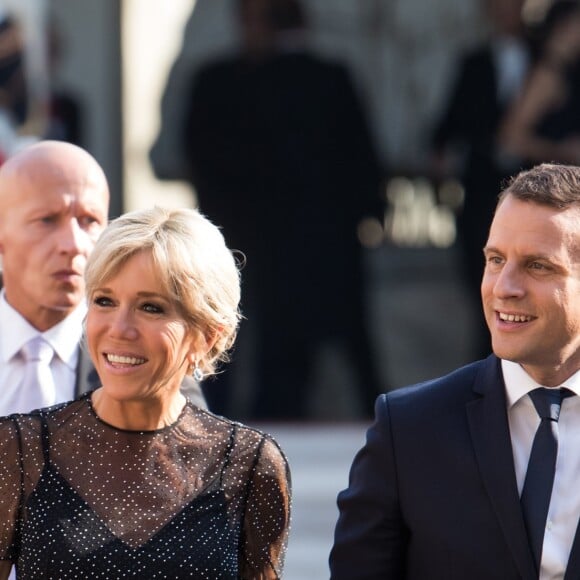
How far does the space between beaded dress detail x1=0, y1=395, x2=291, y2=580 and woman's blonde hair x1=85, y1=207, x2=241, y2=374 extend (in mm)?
205

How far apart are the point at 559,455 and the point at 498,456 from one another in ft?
0.37

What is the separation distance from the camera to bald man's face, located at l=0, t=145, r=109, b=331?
3.69 m

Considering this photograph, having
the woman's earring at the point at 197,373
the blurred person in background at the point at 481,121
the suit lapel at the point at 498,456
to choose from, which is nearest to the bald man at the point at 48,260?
the woman's earring at the point at 197,373

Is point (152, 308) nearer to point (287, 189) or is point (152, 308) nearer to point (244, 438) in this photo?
point (244, 438)

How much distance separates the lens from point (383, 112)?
8.66m

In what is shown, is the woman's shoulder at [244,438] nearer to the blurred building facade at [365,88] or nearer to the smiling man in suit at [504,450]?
the smiling man in suit at [504,450]

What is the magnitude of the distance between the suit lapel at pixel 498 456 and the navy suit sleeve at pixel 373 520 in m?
0.17

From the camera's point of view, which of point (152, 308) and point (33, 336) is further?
point (33, 336)

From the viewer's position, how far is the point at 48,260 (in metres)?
3.68

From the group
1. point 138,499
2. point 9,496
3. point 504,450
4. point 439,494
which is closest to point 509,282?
point 504,450

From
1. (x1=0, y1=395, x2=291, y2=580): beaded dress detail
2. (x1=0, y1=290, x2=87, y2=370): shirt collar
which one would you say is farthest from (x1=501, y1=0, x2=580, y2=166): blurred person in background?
(x1=0, y1=395, x2=291, y2=580): beaded dress detail

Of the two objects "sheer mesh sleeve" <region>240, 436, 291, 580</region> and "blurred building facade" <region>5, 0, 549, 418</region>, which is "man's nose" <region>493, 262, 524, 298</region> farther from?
"blurred building facade" <region>5, 0, 549, 418</region>

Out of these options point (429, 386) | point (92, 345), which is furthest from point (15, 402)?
point (429, 386)

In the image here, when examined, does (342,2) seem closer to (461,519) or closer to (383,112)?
(383,112)
